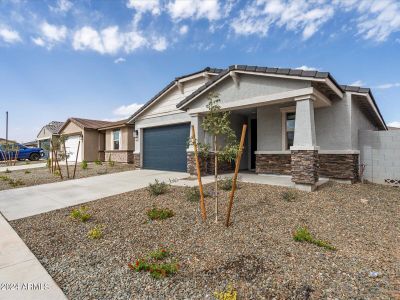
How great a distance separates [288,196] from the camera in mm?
6430

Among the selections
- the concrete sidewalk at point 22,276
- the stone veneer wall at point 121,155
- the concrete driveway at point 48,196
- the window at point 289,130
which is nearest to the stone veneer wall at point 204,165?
the concrete driveway at point 48,196

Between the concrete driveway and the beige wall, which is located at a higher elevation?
the beige wall

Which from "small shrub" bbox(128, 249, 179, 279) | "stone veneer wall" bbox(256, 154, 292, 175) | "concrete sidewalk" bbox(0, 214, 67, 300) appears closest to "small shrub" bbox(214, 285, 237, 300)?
"small shrub" bbox(128, 249, 179, 279)

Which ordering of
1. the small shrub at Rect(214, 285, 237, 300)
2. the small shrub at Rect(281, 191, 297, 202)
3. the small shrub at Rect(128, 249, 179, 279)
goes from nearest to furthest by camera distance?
the small shrub at Rect(214, 285, 237, 300), the small shrub at Rect(128, 249, 179, 279), the small shrub at Rect(281, 191, 297, 202)

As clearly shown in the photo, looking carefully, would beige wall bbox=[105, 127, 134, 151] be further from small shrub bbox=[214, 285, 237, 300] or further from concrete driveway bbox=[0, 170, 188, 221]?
small shrub bbox=[214, 285, 237, 300]

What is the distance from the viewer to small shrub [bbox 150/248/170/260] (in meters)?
3.58

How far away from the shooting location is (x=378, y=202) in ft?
21.7

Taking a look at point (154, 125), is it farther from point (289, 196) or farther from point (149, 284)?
point (149, 284)

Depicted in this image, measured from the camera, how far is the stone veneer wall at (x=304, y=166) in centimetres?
712

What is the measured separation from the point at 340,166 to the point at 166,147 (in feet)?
29.0

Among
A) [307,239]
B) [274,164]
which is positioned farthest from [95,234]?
[274,164]

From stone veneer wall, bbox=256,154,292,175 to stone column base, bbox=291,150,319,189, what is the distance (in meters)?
2.35

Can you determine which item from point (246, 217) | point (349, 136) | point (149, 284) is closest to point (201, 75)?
point (349, 136)

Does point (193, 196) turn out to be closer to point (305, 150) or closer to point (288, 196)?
point (288, 196)
